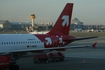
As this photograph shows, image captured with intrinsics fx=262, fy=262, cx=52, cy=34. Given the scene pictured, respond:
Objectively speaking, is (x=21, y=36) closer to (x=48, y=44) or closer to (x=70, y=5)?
(x=48, y=44)

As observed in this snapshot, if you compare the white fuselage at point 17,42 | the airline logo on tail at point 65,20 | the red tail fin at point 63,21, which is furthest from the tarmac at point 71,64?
the airline logo on tail at point 65,20

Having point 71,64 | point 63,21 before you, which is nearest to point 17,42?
point 71,64

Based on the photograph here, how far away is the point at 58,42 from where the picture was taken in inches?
1068

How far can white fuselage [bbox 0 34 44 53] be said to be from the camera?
22.0 m

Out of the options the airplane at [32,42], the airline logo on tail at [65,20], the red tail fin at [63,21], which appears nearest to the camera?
the airplane at [32,42]

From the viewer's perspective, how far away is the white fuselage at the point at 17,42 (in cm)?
2201

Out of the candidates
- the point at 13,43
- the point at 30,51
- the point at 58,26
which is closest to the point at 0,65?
the point at 30,51

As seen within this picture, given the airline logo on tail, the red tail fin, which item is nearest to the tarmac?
the red tail fin

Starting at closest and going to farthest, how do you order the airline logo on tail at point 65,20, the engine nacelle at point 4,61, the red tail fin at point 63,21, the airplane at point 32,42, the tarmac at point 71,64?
the engine nacelle at point 4,61 → the airplane at point 32,42 → the tarmac at point 71,64 → the red tail fin at point 63,21 → the airline logo on tail at point 65,20

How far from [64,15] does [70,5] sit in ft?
4.32

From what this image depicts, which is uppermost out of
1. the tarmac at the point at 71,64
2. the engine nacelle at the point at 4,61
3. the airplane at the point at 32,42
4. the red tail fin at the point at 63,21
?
the red tail fin at the point at 63,21

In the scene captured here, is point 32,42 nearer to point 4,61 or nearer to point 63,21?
point 63,21

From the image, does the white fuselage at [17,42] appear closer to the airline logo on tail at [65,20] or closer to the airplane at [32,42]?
the airplane at [32,42]

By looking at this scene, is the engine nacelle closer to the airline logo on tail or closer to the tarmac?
the tarmac
